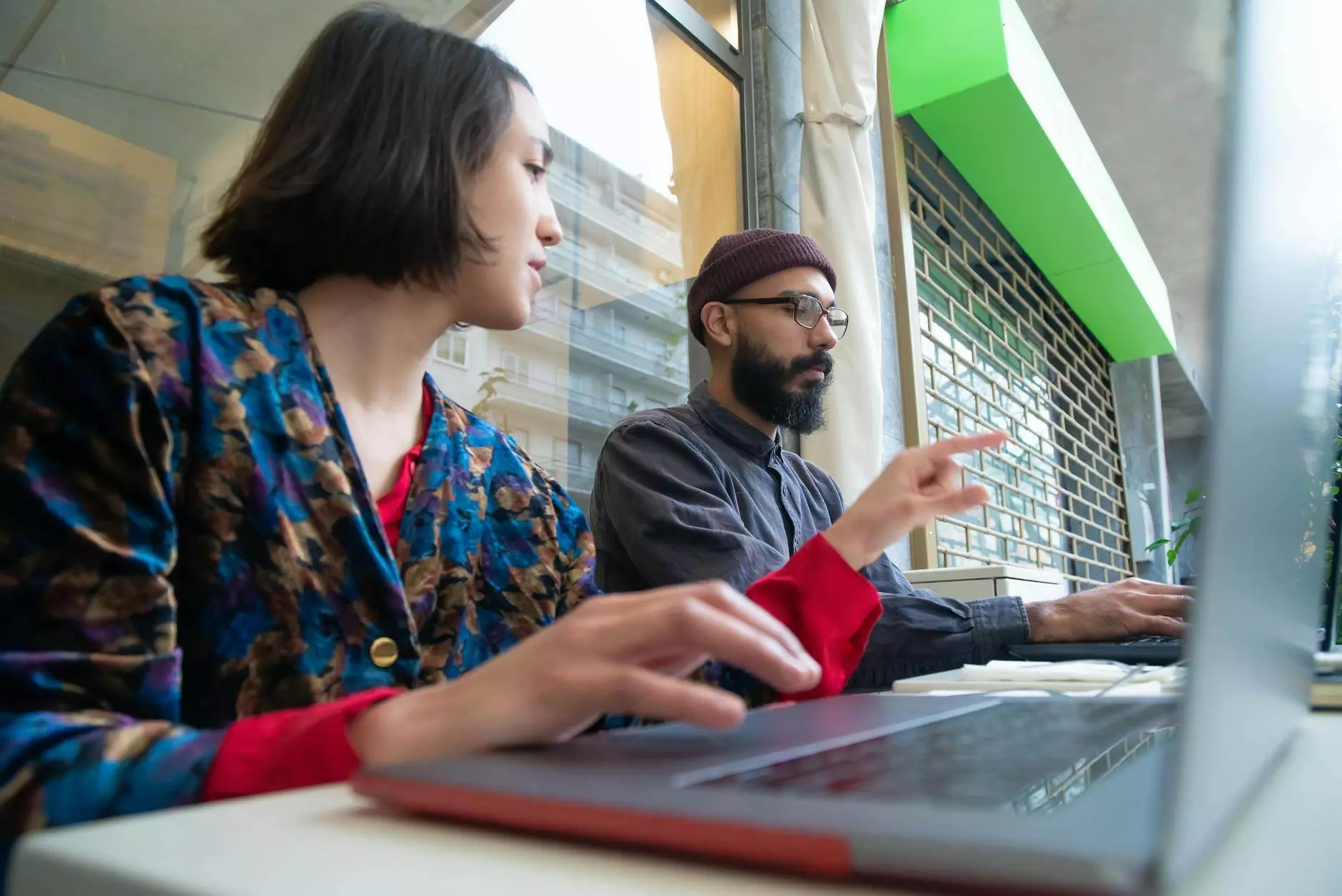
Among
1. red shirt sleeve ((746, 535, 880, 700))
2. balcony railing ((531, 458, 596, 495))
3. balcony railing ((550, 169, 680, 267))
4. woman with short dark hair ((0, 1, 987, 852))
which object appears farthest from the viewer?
balcony railing ((550, 169, 680, 267))

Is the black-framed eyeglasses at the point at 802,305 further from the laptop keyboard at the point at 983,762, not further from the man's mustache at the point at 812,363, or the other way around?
the laptop keyboard at the point at 983,762

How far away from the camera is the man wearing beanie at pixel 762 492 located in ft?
3.65

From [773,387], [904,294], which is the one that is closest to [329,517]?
[773,387]

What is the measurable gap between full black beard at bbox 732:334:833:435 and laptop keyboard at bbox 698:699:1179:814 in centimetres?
112

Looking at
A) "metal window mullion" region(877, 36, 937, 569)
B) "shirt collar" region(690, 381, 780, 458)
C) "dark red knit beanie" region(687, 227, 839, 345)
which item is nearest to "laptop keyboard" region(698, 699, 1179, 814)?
"shirt collar" region(690, 381, 780, 458)

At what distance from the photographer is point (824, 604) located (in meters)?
0.71

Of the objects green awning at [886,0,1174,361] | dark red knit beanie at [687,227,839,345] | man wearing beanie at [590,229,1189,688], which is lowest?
man wearing beanie at [590,229,1189,688]

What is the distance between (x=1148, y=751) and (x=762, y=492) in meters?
1.11

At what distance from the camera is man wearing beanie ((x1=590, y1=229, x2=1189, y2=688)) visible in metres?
→ 1.11

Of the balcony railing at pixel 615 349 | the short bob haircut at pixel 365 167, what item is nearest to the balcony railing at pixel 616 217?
the balcony railing at pixel 615 349

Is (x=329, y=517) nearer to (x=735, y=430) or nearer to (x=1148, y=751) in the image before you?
(x=1148, y=751)

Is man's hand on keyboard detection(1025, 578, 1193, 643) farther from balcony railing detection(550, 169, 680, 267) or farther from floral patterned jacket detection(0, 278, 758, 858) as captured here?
balcony railing detection(550, 169, 680, 267)

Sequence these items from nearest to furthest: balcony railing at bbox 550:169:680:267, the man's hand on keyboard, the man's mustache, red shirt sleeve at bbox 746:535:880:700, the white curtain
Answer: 1. red shirt sleeve at bbox 746:535:880:700
2. the man's hand on keyboard
3. the man's mustache
4. balcony railing at bbox 550:169:680:267
5. the white curtain

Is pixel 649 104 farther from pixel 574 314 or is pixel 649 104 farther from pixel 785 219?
pixel 574 314
